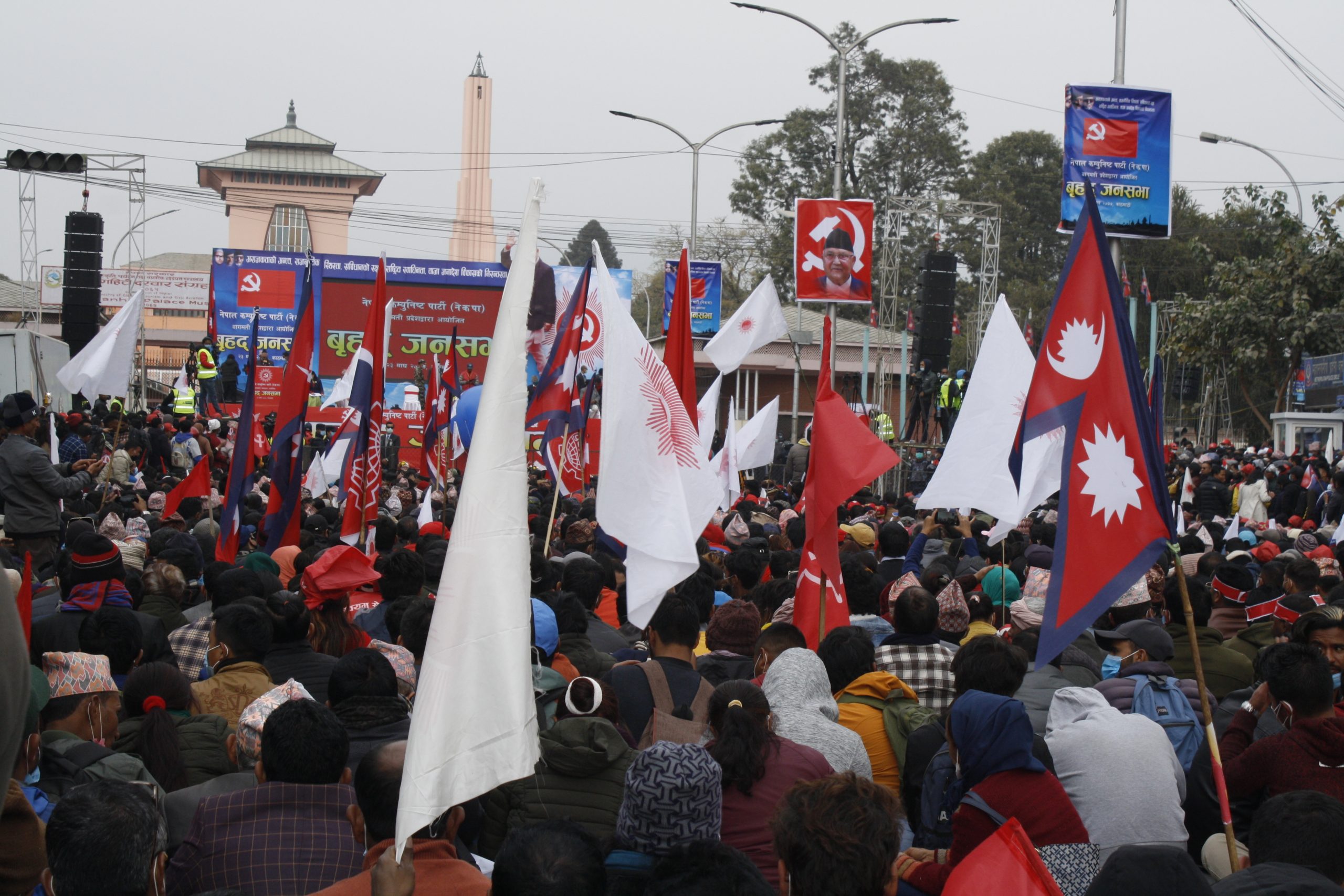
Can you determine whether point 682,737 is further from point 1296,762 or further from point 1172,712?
point 1296,762

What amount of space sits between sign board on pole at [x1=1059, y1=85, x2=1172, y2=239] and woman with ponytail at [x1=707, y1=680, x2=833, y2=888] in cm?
1338

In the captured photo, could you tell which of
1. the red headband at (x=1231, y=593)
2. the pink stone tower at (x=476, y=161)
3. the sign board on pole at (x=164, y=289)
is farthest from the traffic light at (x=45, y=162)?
the pink stone tower at (x=476, y=161)

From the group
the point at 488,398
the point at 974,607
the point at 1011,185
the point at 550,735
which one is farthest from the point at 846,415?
the point at 1011,185

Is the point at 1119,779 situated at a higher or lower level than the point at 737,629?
lower

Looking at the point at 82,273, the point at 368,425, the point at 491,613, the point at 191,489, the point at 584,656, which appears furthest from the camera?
the point at 82,273

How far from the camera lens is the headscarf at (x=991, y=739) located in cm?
361

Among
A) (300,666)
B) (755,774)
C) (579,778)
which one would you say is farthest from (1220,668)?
(300,666)

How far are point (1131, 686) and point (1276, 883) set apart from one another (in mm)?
2208

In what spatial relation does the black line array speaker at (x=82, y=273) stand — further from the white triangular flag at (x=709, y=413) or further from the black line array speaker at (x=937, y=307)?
the white triangular flag at (x=709, y=413)

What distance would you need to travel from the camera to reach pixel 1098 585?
4.20 m

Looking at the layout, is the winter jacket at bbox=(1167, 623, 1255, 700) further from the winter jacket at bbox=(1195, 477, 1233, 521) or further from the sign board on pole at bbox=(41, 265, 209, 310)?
the sign board on pole at bbox=(41, 265, 209, 310)

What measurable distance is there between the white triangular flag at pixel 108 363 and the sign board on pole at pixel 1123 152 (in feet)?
36.1

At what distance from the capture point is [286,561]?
830 centimetres

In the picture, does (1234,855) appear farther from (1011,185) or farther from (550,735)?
(1011,185)
